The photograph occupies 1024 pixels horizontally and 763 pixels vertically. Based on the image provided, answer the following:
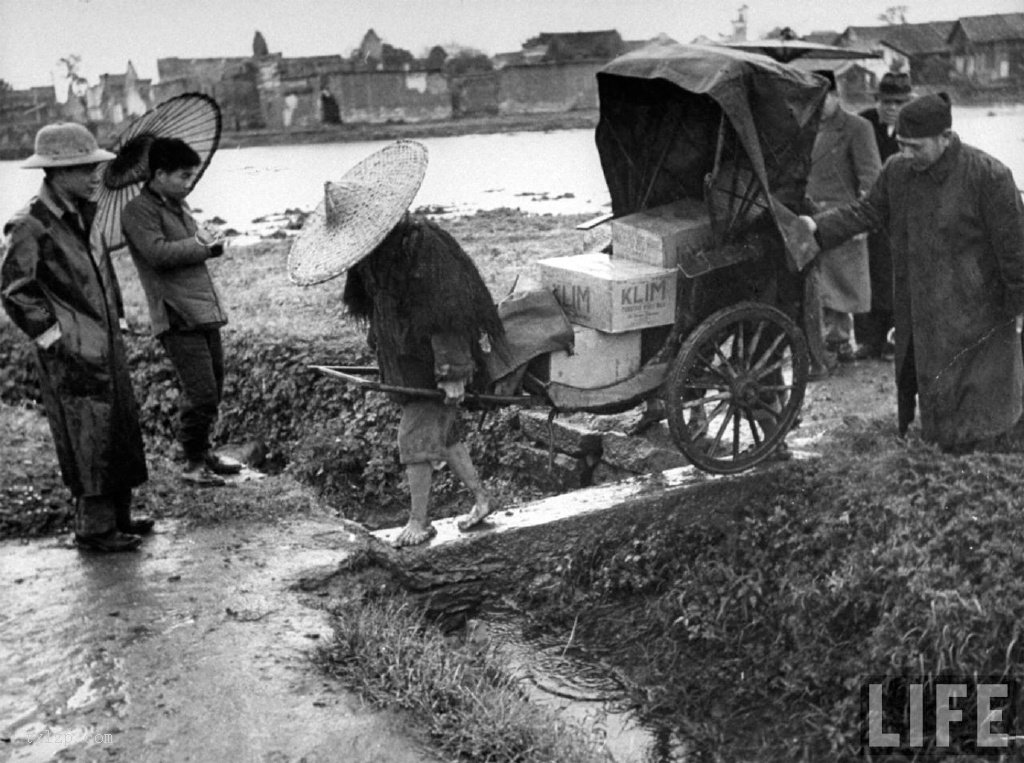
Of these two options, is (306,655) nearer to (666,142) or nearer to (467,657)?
(467,657)

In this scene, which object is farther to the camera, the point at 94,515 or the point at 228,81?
the point at 228,81

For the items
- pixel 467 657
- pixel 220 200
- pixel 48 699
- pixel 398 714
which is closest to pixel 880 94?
pixel 467 657

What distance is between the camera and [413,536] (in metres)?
5.49

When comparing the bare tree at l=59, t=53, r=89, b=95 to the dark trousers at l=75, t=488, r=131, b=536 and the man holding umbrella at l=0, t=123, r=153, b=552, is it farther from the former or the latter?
the dark trousers at l=75, t=488, r=131, b=536

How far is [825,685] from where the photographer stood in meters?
4.47

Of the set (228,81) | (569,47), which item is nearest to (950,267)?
(228,81)

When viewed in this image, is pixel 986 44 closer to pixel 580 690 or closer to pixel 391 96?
pixel 580 690

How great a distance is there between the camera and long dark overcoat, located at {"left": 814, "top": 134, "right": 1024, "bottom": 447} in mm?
5203

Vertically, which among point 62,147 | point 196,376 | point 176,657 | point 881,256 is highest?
point 62,147

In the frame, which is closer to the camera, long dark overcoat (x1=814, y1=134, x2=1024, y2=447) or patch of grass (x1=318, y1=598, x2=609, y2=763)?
patch of grass (x1=318, y1=598, x2=609, y2=763)

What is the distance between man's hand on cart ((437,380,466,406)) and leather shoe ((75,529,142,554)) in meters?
1.93

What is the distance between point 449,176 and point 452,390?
21.5m

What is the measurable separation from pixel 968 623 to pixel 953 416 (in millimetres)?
1661

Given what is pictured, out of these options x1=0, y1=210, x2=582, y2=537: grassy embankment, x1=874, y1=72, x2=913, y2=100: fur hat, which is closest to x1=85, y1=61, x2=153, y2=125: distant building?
x1=0, y1=210, x2=582, y2=537: grassy embankment
